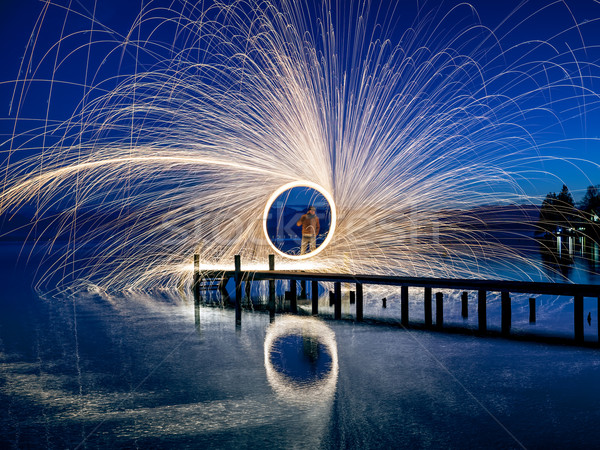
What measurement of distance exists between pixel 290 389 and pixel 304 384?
0.34 meters

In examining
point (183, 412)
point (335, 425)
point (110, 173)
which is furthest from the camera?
point (110, 173)

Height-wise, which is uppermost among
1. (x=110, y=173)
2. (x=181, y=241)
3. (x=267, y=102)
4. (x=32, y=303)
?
(x=267, y=102)

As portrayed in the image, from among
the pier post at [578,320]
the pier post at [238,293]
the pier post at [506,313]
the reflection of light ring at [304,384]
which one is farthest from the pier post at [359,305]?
the pier post at [578,320]

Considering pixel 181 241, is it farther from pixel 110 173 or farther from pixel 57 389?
pixel 57 389

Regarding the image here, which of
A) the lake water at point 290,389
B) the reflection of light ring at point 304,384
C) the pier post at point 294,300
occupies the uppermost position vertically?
the pier post at point 294,300

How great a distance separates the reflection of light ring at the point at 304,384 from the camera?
7.26 metres

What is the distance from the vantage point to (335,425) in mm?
6191

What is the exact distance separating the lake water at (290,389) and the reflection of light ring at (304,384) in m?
0.03

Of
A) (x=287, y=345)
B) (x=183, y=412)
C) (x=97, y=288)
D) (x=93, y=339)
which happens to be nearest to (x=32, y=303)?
(x=97, y=288)

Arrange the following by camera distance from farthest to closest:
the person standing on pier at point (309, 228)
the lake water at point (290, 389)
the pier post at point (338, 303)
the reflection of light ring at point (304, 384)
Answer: the person standing on pier at point (309, 228) < the pier post at point (338, 303) < the reflection of light ring at point (304, 384) < the lake water at point (290, 389)

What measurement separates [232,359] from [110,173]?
8122 millimetres

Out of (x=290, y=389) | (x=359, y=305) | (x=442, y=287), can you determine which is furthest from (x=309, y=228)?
(x=290, y=389)

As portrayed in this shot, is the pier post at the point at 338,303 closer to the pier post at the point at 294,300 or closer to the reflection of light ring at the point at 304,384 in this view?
the reflection of light ring at the point at 304,384

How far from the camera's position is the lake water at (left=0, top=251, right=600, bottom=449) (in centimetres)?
595
